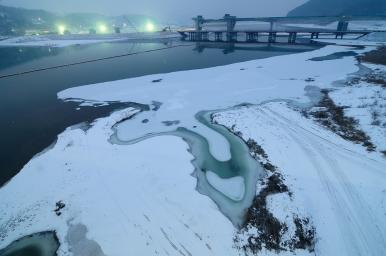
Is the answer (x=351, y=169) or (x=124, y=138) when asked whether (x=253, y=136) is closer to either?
(x=351, y=169)

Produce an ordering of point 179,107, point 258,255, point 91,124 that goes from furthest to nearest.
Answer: point 179,107 → point 91,124 → point 258,255

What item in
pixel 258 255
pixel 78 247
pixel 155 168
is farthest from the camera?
pixel 155 168

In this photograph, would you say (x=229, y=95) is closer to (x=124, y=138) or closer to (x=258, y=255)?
(x=124, y=138)

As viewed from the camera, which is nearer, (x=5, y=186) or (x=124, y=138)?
(x=5, y=186)

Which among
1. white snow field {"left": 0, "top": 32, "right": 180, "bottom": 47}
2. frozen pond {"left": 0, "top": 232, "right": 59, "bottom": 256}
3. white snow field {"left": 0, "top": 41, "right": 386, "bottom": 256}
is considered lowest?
frozen pond {"left": 0, "top": 232, "right": 59, "bottom": 256}

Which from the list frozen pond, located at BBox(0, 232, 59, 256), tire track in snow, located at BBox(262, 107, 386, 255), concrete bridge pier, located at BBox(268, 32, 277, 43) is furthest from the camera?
concrete bridge pier, located at BBox(268, 32, 277, 43)

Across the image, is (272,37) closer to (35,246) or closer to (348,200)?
(348,200)

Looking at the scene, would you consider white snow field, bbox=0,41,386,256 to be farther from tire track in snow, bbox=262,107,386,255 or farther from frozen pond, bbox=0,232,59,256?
frozen pond, bbox=0,232,59,256

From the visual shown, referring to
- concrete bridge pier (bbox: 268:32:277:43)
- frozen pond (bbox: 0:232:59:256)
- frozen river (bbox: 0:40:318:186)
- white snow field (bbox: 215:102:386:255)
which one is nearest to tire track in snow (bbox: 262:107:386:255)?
white snow field (bbox: 215:102:386:255)

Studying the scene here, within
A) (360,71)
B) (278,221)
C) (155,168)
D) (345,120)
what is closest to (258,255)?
(278,221)

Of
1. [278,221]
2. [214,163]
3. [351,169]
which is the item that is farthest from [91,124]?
[351,169]
